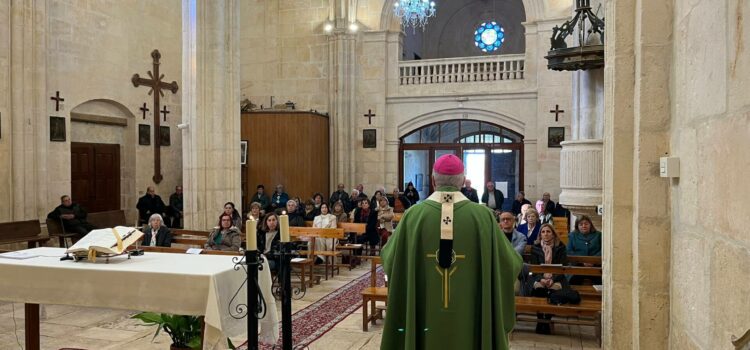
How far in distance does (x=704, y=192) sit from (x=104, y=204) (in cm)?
1339

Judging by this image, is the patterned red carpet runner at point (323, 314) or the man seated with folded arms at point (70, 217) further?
the man seated with folded arms at point (70, 217)

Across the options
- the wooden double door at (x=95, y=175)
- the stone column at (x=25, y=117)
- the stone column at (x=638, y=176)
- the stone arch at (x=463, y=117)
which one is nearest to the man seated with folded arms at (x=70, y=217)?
the stone column at (x=25, y=117)

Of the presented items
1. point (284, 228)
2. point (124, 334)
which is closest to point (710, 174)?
point (284, 228)

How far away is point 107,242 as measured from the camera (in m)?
3.96

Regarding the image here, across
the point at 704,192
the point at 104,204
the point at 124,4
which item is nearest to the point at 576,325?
the point at 704,192

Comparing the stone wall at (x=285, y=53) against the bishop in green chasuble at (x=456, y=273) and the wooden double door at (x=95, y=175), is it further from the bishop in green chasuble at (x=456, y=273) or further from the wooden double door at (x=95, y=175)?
the bishop in green chasuble at (x=456, y=273)

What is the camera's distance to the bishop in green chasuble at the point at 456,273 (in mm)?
3197

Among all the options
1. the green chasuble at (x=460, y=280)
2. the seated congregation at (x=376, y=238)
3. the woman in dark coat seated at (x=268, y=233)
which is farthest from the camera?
the woman in dark coat seated at (x=268, y=233)

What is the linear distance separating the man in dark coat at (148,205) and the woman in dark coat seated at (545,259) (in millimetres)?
9943

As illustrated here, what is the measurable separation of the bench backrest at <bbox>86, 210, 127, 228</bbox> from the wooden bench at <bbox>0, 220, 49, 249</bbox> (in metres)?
3.32

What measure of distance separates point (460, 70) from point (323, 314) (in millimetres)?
10312

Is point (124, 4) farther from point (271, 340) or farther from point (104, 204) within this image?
point (271, 340)

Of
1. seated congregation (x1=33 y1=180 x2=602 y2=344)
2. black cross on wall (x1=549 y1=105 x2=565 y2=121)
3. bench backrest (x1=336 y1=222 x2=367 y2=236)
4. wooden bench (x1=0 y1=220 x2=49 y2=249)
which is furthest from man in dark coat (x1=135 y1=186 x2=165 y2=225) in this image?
black cross on wall (x1=549 y1=105 x2=565 y2=121)

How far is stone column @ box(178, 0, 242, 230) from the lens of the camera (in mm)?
9914
